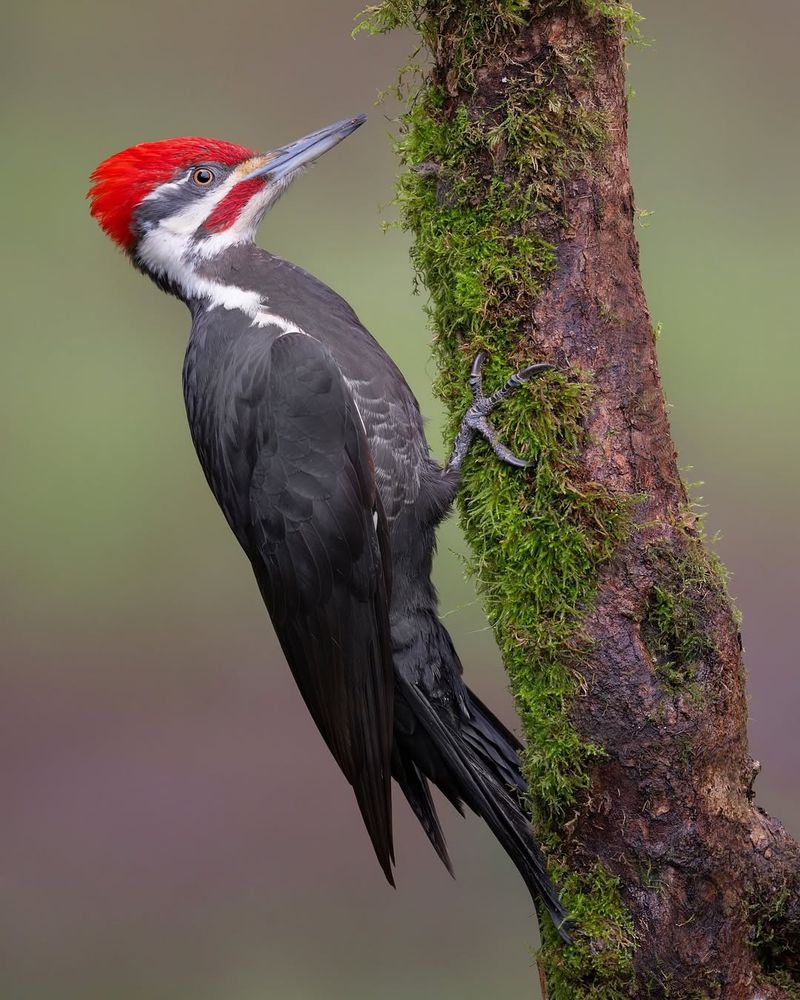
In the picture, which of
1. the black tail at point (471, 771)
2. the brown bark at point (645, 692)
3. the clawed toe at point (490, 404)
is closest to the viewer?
the brown bark at point (645, 692)

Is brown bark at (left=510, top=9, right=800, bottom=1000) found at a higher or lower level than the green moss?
higher

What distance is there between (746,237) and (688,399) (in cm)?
77

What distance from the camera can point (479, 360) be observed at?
2.19 m

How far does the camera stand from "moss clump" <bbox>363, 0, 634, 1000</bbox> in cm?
205

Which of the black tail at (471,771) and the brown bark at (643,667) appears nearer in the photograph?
the brown bark at (643,667)

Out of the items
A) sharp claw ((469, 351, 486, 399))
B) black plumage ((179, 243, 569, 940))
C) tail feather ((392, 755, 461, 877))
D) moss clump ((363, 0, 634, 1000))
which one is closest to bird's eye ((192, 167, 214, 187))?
black plumage ((179, 243, 569, 940))

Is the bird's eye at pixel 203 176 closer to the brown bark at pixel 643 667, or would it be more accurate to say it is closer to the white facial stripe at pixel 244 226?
the white facial stripe at pixel 244 226

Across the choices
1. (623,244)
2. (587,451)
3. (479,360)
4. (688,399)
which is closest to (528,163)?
(623,244)

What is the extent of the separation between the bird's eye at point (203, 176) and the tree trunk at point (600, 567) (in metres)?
0.72

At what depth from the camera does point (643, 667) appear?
6.64 feet

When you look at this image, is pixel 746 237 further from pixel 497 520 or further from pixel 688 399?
pixel 497 520

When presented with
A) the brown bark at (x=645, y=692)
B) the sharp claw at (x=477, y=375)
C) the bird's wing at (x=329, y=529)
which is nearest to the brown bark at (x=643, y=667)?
the brown bark at (x=645, y=692)

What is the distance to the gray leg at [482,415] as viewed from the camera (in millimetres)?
2141

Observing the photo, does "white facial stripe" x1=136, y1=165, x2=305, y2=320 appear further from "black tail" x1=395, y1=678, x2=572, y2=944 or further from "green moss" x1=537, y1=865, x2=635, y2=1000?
"green moss" x1=537, y1=865, x2=635, y2=1000
